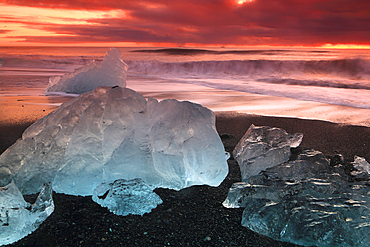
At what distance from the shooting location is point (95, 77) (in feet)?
16.9

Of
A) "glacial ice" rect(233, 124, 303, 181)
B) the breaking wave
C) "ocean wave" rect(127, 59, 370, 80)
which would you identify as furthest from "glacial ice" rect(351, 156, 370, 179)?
"ocean wave" rect(127, 59, 370, 80)

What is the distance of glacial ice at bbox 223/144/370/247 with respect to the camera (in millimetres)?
1172

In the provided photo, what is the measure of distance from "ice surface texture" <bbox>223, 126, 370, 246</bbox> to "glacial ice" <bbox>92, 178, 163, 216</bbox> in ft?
1.28

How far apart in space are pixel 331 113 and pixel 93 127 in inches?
128

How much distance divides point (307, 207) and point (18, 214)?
4.11 feet

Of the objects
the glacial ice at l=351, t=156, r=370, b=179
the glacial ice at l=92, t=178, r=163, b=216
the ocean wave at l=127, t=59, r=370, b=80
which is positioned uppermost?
the ocean wave at l=127, t=59, r=370, b=80

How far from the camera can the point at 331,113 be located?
12.4 ft

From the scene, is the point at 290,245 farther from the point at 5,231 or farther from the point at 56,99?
the point at 56,99

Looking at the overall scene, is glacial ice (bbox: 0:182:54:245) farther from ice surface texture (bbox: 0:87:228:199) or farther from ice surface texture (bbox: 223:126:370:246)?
ice surface texture (bbox: 223:126:370:246)

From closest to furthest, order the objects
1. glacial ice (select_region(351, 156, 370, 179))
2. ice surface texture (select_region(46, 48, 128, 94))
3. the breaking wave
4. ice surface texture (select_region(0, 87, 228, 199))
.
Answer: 1. ice surface texture (select_region(0, 87, 228, 199))
2. glacial ice (select_region(351, 156, 370, 179))
3. ice surface texture (select_region(46, 48, 128, 94))
4. the breaking wave

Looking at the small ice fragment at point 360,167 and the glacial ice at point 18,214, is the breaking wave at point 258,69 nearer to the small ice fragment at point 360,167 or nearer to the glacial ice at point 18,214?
the small ice fragment at point 360,167

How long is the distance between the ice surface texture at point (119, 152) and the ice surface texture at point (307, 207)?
28 centimetres

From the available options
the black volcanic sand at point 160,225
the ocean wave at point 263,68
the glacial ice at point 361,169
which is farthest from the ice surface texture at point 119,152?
the ocean wave at point 263,68

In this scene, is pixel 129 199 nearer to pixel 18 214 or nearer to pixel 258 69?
pixel 18 214
